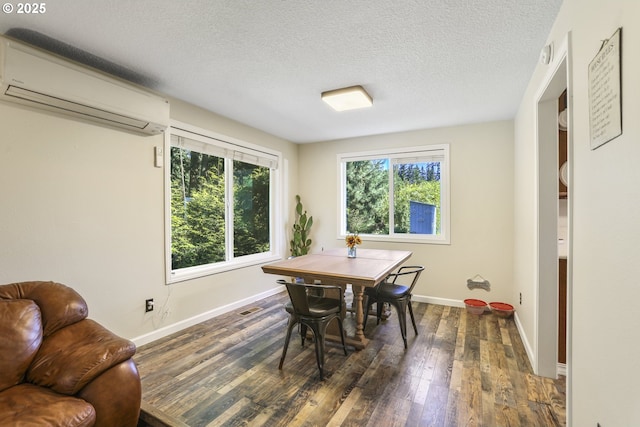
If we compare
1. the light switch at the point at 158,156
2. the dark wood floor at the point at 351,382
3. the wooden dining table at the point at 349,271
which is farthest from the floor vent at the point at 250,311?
the light switch at the point at 158,156

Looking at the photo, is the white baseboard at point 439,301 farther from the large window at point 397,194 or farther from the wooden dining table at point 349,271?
the wooden dining table at point 349,271

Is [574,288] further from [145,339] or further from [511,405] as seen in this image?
[145,339]

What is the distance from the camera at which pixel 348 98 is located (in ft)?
9.22

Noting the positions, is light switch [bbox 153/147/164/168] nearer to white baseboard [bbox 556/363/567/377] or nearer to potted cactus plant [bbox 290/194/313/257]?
potted cactus plant [bbox 290/194/313/257]

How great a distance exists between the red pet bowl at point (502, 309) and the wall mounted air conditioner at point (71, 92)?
4.09 metres

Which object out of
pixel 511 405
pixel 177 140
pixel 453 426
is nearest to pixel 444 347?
pixel 511 405

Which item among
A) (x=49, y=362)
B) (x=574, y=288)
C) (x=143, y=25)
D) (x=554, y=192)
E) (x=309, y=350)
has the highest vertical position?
(x=143, y=25)

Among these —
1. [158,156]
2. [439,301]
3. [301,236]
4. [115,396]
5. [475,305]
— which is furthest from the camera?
[301,236]

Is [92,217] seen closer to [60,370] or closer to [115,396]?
[60,370]

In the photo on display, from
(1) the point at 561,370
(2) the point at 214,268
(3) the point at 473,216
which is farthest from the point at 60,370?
(3) the point at 473,216

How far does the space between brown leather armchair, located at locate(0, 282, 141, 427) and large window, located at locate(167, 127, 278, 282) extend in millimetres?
1370

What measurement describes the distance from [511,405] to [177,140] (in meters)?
3.62

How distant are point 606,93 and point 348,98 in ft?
6.54

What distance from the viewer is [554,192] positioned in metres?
2.17
